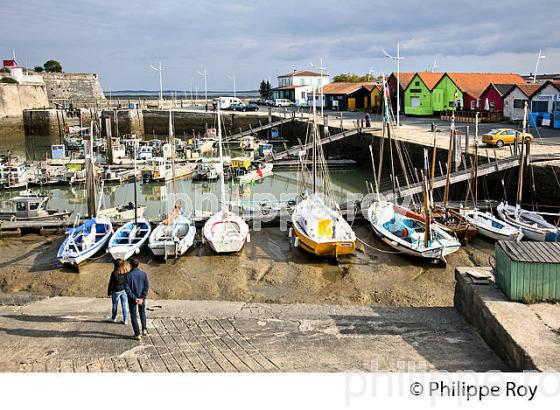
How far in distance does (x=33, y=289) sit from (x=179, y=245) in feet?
14.3

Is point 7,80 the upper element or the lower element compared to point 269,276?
upper

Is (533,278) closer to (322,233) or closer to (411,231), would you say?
(322,233)

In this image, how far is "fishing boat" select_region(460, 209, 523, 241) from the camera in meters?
17.8

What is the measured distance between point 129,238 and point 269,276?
530 cm

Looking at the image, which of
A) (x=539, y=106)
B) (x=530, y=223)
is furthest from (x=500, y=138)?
(x=530, y=223)

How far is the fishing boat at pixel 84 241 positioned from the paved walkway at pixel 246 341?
5.54 meters

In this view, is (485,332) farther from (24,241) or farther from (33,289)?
(24,241)

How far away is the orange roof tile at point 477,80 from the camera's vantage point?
48.0 meters

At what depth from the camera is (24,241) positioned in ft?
65.8

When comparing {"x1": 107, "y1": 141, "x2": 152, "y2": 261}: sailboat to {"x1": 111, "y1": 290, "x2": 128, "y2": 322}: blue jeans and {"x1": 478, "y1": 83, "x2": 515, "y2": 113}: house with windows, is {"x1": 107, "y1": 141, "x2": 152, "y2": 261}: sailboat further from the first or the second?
{"x1": 478, "y1": 83, "x2": 515, "y2": 113}: house with windows

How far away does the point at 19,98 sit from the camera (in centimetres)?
6725

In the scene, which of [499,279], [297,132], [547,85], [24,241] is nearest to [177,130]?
[297,132]

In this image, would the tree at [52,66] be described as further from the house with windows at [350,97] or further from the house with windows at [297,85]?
the house with windows at [350,97]

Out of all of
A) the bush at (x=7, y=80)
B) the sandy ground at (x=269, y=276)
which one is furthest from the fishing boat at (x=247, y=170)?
the bush at (x=7, y=80)
